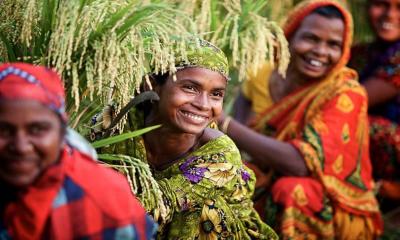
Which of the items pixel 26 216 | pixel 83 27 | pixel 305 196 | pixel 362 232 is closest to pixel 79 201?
pixel 26 216

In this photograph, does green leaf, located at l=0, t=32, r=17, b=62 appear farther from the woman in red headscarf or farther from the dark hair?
the dark hair

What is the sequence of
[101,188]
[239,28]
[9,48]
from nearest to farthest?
[101,188] < [9,48] < [239,28]

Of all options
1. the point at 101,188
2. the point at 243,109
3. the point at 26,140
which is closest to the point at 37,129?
the point at 26,140

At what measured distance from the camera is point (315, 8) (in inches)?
224

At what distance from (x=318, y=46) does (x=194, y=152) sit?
1.57m

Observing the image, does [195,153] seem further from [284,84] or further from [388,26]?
[388,26]

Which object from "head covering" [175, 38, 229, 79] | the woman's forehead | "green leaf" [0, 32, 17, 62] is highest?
"green leaf" [0, 32, 17, 62]

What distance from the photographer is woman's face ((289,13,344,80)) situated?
219 inches

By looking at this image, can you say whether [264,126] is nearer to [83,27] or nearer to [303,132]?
[303,132]

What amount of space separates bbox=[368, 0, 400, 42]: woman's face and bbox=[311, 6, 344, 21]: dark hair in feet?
2.59

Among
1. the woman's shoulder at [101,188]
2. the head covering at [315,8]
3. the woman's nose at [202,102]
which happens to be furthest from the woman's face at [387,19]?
the woman's shoulder at [101,188]

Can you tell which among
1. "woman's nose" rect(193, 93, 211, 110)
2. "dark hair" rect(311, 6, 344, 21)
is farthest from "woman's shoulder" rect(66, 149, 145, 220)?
"dark hair" rect(311, 6, 344, 21)

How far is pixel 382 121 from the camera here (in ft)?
20.0

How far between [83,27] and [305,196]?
6.66 feet
